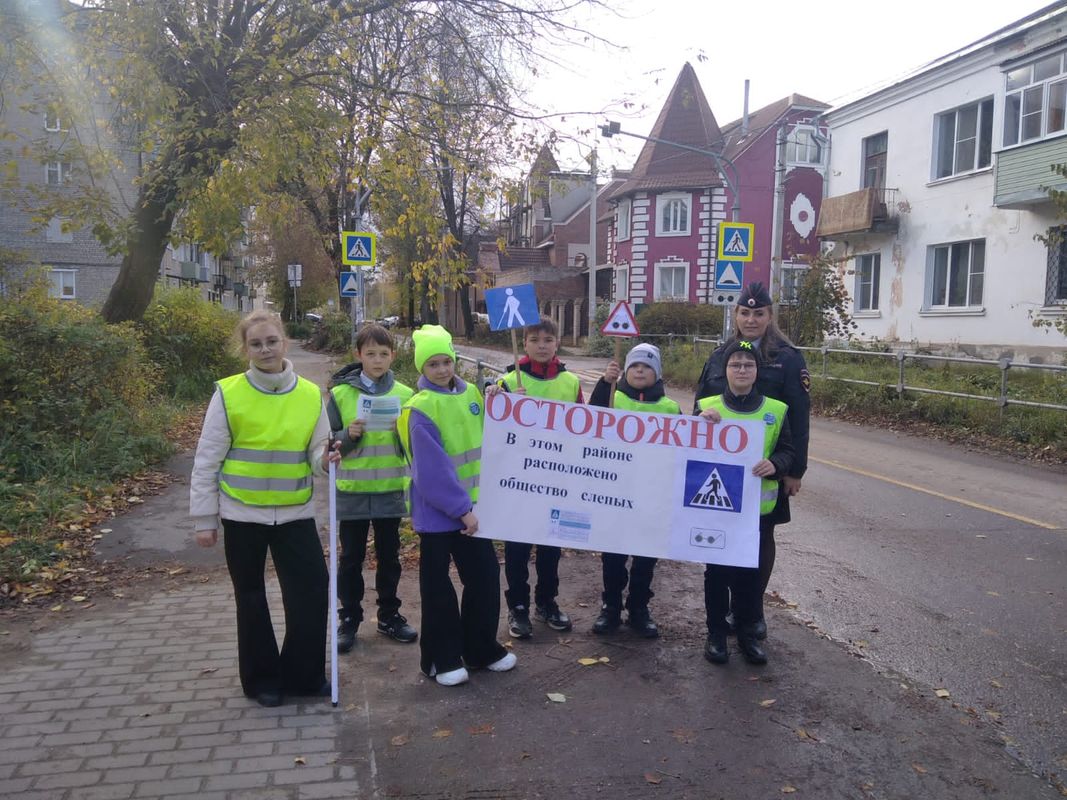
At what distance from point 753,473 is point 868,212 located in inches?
849

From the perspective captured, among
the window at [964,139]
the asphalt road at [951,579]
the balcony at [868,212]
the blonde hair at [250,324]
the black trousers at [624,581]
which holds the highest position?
the window at [964,139]

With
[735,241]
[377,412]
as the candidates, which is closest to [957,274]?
[735,241]

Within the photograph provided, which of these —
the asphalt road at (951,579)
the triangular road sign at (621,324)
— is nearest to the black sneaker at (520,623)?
the asphalt road at (951,579)

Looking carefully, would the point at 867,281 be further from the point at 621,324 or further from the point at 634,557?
the point at 634,557

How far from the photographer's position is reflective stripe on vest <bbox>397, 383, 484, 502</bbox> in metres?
4.40

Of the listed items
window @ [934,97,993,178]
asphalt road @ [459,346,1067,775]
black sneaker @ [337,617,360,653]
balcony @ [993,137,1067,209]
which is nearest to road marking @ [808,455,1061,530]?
asphalt road @ [459,346,1067,775]

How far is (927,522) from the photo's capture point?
8.31 m

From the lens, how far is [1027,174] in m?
19.0

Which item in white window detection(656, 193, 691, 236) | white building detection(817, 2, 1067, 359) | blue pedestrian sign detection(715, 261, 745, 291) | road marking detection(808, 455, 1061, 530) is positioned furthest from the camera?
white window detection(656, 193, 691, 236)

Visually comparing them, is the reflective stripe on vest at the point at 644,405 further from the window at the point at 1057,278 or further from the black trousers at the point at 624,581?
the window at the point at 1057,278

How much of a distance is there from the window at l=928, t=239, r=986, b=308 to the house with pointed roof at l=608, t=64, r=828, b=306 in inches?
666

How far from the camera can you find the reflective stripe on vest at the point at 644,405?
5.03 meters

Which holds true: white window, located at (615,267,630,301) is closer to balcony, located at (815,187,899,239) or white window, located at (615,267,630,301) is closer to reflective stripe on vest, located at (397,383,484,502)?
balcony, located at (815,187,899,239)

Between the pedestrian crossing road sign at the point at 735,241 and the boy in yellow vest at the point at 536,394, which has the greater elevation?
A: the pedestrian crossing road sign at the point at 735,241
